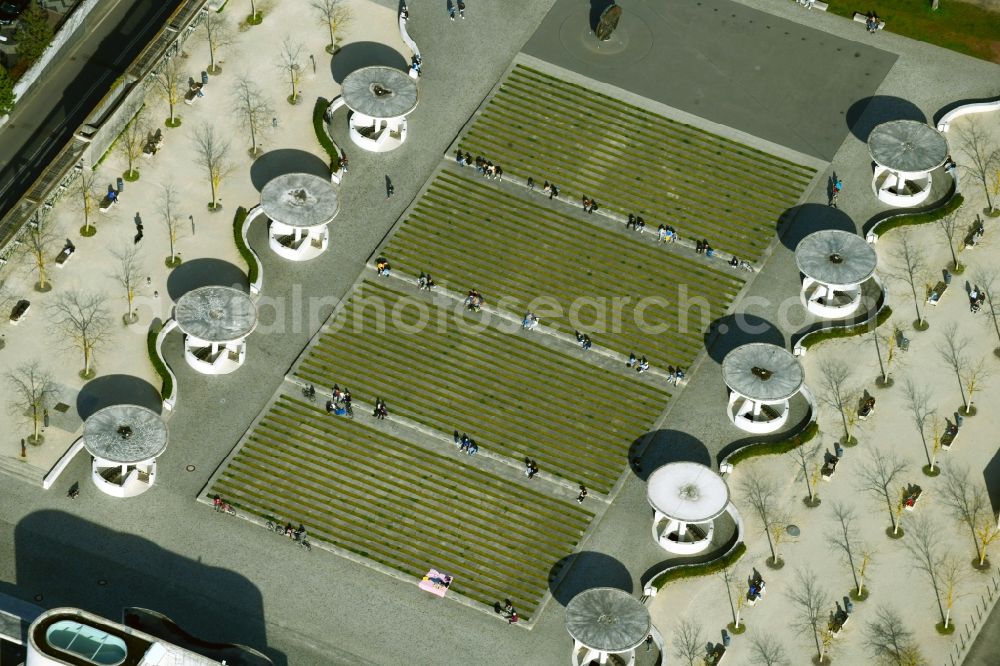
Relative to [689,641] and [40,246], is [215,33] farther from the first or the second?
[689,641]

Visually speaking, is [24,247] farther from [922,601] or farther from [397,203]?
[922,601]

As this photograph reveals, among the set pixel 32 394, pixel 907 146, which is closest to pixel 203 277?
pixel 32 394

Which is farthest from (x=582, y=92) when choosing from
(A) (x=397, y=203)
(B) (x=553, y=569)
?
(B) (x=553, y=569)

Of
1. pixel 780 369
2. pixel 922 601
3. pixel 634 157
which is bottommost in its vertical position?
pixel 922 601

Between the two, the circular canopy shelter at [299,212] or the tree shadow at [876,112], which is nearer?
the circular canopy shelter at [299,212]

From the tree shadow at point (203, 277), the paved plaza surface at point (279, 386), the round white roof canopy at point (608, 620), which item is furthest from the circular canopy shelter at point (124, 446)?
the round white roof canopy at point (608, 620)

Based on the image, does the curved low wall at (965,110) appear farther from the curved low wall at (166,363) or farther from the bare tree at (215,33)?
the curved low wall at (166,363)
